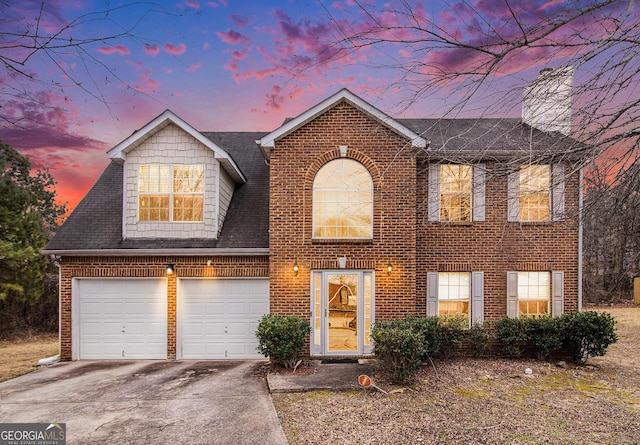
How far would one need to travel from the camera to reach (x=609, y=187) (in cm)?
387

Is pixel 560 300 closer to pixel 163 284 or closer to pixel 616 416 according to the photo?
pixel 616 416

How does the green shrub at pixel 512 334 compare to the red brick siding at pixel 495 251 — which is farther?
the red brick siding at pixel 495 251

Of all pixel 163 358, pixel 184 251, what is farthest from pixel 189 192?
pixel 163 358

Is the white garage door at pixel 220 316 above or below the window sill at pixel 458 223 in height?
below

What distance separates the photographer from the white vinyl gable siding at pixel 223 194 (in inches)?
431

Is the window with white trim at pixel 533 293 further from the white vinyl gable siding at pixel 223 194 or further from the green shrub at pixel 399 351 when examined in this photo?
the white vinyl gable siding at pixel 223 194

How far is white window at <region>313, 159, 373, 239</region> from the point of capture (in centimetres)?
1012

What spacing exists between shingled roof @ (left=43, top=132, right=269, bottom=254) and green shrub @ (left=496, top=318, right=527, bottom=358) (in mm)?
6326

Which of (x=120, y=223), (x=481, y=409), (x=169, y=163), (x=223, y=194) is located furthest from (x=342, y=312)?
(x=120, y=223)

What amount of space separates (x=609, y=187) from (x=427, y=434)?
4.17 metres

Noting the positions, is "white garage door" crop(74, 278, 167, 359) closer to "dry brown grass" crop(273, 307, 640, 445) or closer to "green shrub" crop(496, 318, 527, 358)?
"dry brown grass" crop(273, 307, 640, 445)

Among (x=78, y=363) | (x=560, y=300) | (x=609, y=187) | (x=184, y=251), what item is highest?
(x=609, y=187)

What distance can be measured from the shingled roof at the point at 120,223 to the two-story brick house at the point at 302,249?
6cm

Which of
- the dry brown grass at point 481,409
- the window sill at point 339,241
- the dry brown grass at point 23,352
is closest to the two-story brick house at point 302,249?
the window sill at point 339,241
